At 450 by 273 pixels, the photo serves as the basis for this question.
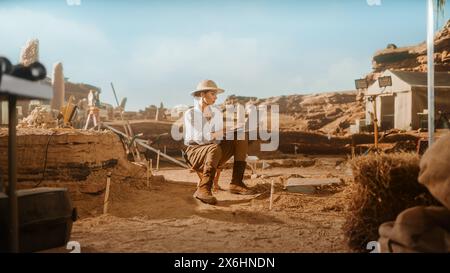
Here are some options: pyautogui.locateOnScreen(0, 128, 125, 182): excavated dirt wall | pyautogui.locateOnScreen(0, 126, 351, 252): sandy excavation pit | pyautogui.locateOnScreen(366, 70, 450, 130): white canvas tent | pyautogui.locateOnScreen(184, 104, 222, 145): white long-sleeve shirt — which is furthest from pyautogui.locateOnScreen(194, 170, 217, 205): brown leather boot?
pyautogui.locateOnScreen(366, 70, 450, 130): white canvas tent

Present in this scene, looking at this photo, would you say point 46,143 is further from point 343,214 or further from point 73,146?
point 343,214

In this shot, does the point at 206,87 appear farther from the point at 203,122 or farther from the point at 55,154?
the point at 55,154

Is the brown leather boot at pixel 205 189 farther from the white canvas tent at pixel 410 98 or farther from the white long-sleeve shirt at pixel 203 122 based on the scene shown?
the white canvas tent at pixel 410 98

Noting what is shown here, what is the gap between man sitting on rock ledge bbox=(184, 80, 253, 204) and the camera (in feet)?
15.7

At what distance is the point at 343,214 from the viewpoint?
13.9ft

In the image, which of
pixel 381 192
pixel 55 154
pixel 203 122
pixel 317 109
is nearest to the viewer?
pixel 381 192

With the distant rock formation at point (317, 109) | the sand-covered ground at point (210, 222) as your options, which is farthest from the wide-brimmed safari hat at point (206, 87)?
the distant rock formation at point (317, 109)

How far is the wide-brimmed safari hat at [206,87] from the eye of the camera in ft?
16.5

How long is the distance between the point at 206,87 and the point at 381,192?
118 inches

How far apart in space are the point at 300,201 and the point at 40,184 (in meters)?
3.63

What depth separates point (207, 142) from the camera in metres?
5.08

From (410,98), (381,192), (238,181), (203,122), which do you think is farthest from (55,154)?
(410,98)

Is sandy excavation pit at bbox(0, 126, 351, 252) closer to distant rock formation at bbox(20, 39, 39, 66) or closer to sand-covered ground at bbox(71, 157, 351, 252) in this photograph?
sand-covered ground at bbox(71, 157, 351, 252)
